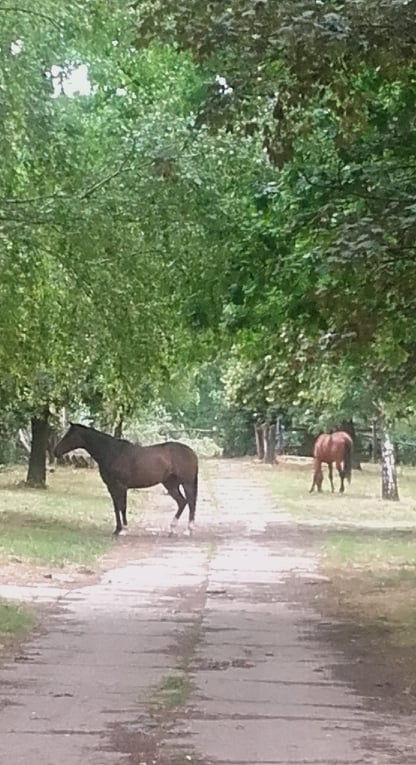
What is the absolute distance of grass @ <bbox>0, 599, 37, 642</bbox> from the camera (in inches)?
409

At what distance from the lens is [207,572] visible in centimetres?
1559

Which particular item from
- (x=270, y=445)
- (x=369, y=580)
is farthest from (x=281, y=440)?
(x=369, y=580)

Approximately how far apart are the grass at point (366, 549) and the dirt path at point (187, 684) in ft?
1.96

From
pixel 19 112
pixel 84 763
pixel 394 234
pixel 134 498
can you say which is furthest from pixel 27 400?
pixel 84 763

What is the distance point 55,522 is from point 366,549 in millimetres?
6675

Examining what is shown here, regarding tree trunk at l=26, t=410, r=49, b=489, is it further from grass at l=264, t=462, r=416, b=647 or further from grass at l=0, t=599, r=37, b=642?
grass at l=0, t=599, r=37, b=642

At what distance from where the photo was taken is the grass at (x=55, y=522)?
674 inches

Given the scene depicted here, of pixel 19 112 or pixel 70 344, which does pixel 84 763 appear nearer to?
pixel 19 112

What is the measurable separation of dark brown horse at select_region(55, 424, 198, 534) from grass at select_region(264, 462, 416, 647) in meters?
2.59

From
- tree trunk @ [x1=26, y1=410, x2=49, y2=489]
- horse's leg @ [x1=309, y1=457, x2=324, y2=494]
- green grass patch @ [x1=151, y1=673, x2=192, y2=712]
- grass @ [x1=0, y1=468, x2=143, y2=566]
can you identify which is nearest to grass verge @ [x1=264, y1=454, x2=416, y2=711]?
horse's leg @ [x1=309, y1=457, x2=324, y2=494]

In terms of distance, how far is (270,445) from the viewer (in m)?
54.6

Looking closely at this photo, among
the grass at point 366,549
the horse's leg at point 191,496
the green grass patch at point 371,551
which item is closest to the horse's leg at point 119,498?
the horse's leg at point 191,496

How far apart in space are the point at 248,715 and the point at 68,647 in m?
2.81

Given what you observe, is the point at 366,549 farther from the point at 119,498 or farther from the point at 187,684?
the point at 187,684
